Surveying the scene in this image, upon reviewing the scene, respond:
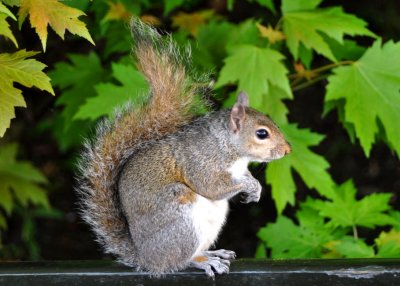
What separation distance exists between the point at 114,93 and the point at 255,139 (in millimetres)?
896

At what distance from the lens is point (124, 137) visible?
83.9 inches

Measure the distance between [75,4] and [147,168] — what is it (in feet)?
2.33

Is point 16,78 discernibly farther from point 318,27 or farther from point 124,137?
point 318,27

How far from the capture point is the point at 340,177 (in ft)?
14.4

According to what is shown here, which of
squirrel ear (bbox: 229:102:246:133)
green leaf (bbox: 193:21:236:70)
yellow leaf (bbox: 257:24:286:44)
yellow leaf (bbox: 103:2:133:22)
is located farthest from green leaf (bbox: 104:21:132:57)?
squirrel ear (bbox: 229:102:246:133)

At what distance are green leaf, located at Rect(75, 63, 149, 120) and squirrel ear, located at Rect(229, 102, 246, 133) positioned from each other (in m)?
0.81

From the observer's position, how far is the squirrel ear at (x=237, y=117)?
2.08 meters

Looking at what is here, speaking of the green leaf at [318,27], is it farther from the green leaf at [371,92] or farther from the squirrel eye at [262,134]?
the squirrel eye at [262,134]

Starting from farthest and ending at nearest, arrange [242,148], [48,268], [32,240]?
1. [32,240]
2. [242,148]
3. [48,268]

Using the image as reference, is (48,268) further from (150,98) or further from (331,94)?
(331,94)

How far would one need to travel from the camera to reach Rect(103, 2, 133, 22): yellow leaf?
3.05m

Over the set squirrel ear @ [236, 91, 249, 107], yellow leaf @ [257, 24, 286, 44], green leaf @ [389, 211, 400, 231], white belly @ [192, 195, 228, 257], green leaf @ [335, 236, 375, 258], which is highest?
yellow leaf @ [257, 24, 286, 44]

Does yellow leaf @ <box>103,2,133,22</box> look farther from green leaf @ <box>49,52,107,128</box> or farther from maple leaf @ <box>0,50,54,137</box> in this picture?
maple leaf @ <box>0,50,54,137</box>

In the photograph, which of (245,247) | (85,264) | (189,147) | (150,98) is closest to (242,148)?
(189,147)
